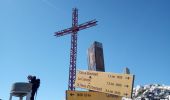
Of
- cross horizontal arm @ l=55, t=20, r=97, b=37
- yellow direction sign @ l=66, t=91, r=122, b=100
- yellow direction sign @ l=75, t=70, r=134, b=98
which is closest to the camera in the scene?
yellow direction sign @ l=75, t=70, r=134, b=98

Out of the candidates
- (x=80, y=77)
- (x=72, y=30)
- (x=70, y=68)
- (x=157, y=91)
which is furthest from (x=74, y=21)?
(x=80, y=77)

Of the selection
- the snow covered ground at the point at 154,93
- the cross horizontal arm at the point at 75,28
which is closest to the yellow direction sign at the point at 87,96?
the snow covered ground at the point at 154,93

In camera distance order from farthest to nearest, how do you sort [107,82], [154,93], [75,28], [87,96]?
[75,28]
[154,93]
[87,96]
[107,82]

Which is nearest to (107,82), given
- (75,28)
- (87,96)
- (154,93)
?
(87,96)

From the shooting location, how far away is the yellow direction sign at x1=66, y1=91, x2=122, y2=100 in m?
8.00

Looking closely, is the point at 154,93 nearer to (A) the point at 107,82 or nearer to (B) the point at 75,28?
(A) the point at 107,82

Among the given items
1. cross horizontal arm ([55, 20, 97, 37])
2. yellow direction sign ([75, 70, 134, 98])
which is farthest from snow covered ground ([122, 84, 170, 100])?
cross horizontal arm ([55, 20, 97, 37])

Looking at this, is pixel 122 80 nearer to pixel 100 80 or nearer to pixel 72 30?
pixel 100 80

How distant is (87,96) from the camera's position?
26.7 feet

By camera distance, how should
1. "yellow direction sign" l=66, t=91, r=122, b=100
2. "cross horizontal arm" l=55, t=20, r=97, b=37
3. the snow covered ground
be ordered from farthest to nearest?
"cross horizontal arm" l=55, t=20, r=97, b=37 → the snow covered ground → "yellow direction sign" l=66, t=91, r=122, b=100

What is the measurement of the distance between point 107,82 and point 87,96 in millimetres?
686

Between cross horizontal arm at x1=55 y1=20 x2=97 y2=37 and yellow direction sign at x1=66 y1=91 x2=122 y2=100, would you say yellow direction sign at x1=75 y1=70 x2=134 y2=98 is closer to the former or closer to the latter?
yellow direction sign at x1=66 y1=91 x2=122 y2=100

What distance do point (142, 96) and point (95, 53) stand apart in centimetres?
508

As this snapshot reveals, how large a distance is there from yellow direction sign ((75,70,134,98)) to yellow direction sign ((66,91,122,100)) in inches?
5.4
